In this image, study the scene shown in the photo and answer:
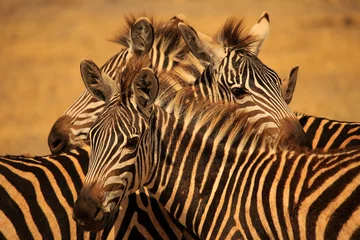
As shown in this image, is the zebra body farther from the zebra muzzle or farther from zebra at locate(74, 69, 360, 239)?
the zebra muzzle

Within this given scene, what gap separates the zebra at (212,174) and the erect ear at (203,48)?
93cm

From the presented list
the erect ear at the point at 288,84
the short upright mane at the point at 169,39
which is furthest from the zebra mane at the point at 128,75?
the erect ear at the point at 288,84

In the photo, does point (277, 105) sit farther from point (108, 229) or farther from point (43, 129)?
point (43, 129)

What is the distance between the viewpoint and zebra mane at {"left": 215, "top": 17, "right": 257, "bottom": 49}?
6.53m

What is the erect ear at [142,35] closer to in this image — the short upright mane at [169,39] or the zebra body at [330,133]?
the short upright mane at [169,39]

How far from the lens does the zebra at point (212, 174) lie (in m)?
4.60

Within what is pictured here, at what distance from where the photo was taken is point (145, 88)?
5.27 metres

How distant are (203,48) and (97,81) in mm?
1394

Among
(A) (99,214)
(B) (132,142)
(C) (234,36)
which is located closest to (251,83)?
(C) (234,36)

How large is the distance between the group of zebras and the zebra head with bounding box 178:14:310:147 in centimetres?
1

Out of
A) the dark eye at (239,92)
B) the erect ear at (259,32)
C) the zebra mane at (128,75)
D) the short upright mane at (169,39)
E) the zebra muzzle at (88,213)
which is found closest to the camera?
the zebra muzzle at (88,213)

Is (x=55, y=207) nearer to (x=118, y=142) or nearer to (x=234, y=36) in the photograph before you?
(x=118, y=142)

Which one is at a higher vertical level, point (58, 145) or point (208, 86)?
point (208, 86)

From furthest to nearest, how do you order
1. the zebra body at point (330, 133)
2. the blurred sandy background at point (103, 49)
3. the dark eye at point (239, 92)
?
1. the blurred sandy background at point (103, 49)
2. the zebra body at point (330, 133)
3. the dark eye at point (239, 92)
